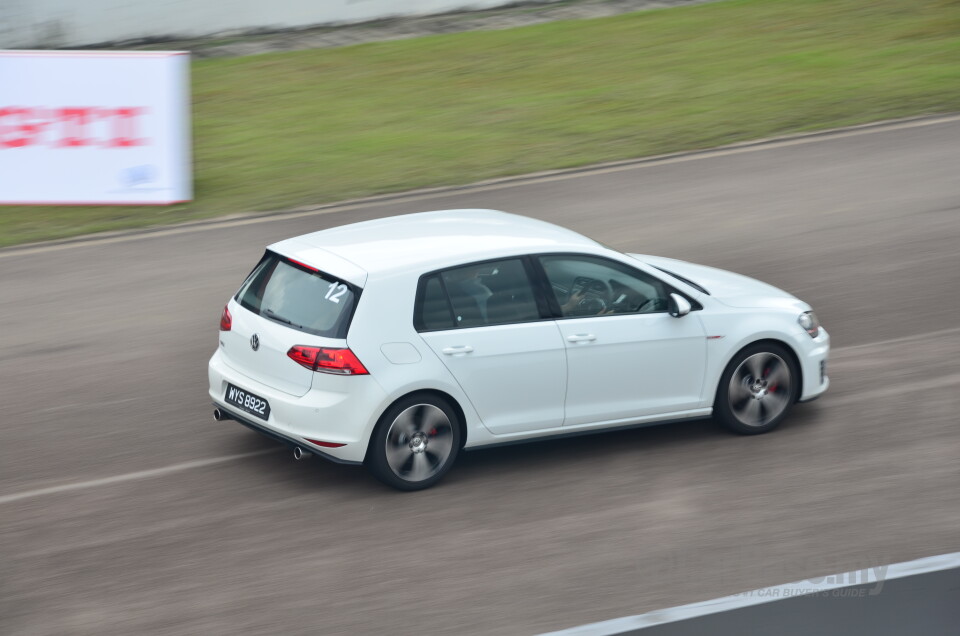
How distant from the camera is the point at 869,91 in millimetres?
19703

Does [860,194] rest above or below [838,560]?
above

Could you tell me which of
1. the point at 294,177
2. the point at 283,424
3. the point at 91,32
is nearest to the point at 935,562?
the point at 283,424

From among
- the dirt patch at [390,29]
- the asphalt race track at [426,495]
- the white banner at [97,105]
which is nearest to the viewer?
the asphalt race track at [426,495]

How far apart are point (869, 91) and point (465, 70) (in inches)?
275

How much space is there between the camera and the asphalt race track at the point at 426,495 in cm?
659

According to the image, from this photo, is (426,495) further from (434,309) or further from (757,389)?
(757,389)

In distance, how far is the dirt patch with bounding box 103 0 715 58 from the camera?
24.2 meters

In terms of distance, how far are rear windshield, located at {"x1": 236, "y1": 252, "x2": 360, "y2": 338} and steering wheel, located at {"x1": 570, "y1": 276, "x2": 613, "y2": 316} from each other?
4.93 ft

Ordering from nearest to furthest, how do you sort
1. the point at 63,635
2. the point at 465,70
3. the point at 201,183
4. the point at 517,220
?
the point at 63,635 → the point at 517,220 → the point at 201,183 → the point at 465,70

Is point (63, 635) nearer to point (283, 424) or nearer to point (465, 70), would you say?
point (283, 424)

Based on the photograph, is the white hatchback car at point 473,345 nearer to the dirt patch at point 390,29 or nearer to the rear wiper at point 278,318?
the rear wiper at point 278,318

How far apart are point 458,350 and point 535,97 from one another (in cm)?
1328

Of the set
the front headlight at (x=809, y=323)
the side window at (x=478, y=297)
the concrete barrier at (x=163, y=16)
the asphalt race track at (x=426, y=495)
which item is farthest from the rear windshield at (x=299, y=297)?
the concrete barrier at (x=163, y=16)

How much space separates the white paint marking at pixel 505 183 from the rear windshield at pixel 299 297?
6.55 metres
